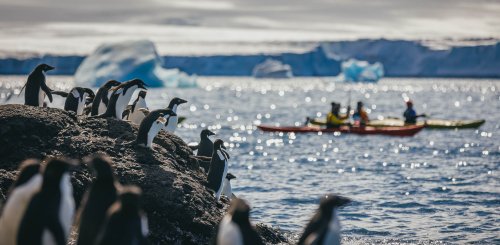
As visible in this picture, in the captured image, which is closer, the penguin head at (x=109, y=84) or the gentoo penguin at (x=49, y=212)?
the gentoo penguin at (x=49, y=212)

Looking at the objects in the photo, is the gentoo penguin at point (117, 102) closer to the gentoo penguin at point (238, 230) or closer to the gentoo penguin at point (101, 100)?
the gentoo penguin at point (101, 100)

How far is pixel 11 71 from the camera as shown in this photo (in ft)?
Result: 578

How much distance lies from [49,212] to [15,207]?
465 mm

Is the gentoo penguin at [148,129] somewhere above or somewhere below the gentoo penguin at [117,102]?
below

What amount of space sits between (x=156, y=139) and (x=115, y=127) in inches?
25.1

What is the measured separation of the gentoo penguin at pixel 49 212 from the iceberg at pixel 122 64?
68540 mm

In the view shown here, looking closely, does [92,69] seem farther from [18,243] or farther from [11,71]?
[11,71]

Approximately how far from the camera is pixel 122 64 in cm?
7675

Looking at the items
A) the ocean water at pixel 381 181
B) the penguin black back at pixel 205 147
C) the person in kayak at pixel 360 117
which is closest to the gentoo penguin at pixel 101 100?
the penguin black back at pixel 205 147

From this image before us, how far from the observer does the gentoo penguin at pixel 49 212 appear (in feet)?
22.4

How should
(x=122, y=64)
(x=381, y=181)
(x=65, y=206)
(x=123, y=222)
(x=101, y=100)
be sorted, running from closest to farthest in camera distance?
(x=123, y=222)
(x=65, y=206)
(x=101, y=100)
(x=381, y=181)
(x=122, y=64)

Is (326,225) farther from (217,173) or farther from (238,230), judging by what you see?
(217,173)

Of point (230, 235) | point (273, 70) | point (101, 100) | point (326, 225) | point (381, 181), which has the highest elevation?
point (101, 100)

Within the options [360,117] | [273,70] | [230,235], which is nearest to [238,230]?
[230,235]
